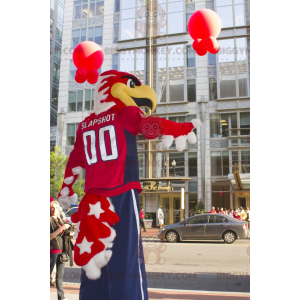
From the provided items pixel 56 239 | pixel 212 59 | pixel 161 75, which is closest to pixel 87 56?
pixel 56 239

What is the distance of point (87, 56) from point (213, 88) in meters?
8.50

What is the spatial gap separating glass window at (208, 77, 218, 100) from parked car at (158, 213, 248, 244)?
15.2 feet

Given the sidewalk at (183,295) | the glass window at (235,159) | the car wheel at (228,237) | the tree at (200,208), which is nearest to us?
the sidewalk at (183,295)

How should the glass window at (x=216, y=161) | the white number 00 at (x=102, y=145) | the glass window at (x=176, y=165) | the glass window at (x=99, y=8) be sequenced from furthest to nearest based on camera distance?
the glass window at (x=216, y=161) < the glass window at (x=176, y=165) < the glass window at (x=99, y=8) < the white number 00 at (x=102, y=145)

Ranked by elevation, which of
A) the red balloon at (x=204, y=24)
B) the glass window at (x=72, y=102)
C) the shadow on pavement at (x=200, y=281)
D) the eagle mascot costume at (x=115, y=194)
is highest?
the glass window at (x=72, y=102)

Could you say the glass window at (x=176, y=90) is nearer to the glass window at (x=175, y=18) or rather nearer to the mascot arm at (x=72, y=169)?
the glass window at (x=175, y=18)

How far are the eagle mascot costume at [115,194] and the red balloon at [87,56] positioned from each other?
1.86ft

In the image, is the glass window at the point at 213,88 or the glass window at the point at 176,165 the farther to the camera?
the glass window at the point at 213,88

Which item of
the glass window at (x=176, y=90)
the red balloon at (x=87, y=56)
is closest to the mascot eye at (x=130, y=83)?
the red balloon at (x=87, y=56)

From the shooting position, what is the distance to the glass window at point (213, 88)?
1022cm

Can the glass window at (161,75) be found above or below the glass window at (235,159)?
above

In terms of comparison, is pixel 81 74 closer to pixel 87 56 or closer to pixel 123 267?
pixel 87 56
